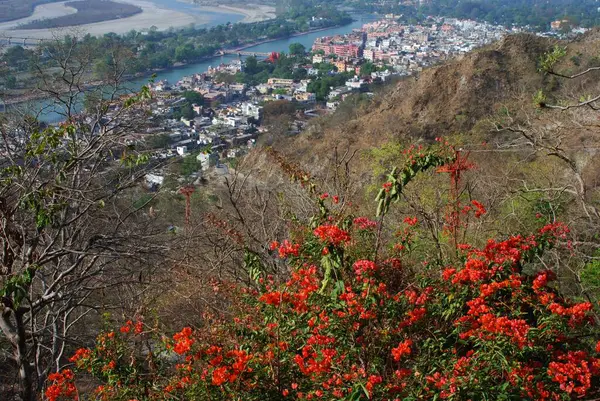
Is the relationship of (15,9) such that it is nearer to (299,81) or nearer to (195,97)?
(195,97)

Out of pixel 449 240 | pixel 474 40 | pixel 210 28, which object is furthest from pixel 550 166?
pixel 210 28

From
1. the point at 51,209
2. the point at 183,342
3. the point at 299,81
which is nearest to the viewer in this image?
the point at 183,342

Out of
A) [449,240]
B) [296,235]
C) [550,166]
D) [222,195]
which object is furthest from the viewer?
[222,195]

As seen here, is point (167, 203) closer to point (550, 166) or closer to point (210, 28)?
point (550, 166)

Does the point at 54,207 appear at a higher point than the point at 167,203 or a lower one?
higher

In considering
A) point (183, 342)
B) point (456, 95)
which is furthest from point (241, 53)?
point (183, 342)

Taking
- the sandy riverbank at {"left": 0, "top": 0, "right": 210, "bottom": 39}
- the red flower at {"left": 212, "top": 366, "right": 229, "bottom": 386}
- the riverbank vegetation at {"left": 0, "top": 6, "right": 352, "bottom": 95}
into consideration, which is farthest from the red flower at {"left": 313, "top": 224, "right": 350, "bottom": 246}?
the sandy riverbank at {"left": 0, "top": 0, "right": 210, "bottom": 39}

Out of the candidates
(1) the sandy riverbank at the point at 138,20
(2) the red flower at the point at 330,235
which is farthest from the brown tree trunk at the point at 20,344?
(1) the sandy riverbank at the point at 138,20
